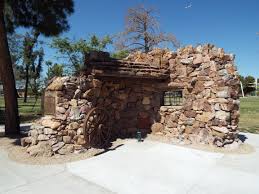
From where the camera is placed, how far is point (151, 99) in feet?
23.9

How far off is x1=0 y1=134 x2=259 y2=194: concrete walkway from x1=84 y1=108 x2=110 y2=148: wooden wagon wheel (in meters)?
0.59

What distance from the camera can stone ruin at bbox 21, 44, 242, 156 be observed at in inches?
209

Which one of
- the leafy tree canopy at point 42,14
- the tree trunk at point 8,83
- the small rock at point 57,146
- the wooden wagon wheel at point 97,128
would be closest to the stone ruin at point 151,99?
the small rock at point 57,146

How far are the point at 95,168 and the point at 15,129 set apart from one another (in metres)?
4.52

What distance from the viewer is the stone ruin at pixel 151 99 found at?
5.30 meters

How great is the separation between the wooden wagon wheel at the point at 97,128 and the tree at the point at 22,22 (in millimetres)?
3466

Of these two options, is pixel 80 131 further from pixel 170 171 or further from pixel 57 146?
pixel 170 171

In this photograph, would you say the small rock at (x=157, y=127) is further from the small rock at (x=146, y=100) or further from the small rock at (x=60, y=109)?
the small rock at (x=60, y=109)

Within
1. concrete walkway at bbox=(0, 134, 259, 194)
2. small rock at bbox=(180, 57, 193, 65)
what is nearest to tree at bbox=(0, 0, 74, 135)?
concrete walkway at bbox=(0, 134, 259, 194)

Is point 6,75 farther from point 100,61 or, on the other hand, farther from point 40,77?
point 40,77

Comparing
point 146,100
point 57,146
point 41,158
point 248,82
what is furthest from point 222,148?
point 248,82

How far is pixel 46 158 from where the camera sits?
4.88 m

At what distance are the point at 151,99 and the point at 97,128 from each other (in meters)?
2.26

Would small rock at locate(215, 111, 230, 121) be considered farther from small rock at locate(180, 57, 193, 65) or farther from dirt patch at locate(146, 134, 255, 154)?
small rock at locate(180, 57, 193, 65)
